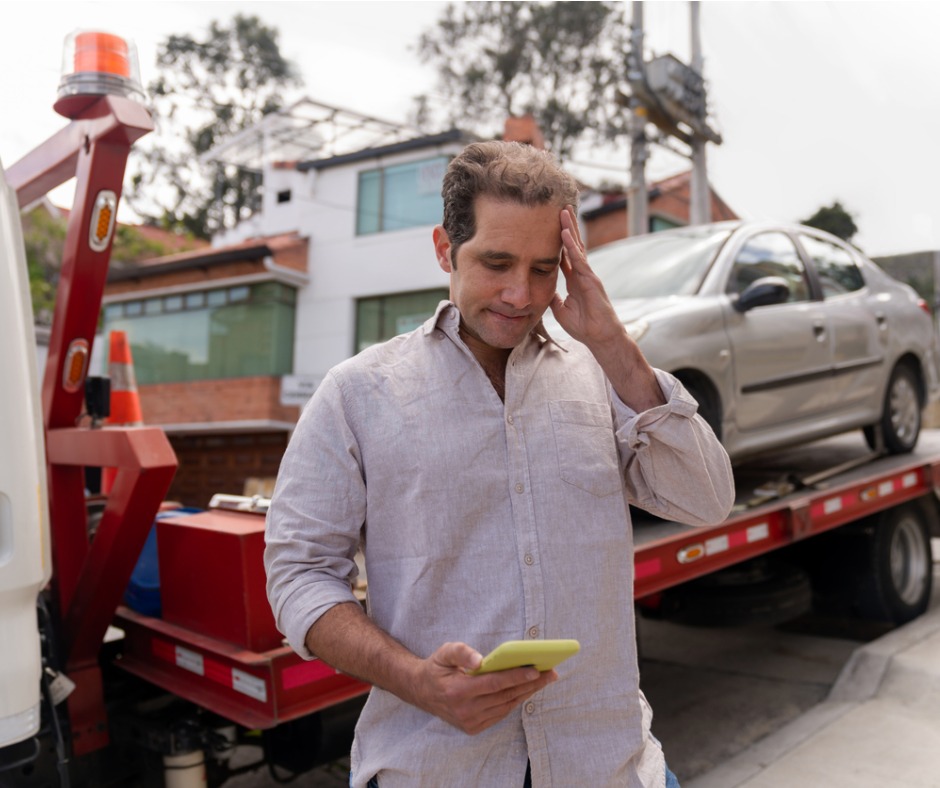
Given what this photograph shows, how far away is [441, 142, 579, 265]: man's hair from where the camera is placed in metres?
1.48

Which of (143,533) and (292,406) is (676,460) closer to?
(143,533)

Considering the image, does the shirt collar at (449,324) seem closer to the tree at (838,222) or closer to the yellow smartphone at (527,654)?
the yellow smartphone at (527,654)

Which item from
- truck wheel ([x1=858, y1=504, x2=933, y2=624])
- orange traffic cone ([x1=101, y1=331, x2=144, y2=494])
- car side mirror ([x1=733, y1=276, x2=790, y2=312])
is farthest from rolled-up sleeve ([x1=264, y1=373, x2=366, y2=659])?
truck wheel ([x1=858, y1=504, x2=933, y2=624])

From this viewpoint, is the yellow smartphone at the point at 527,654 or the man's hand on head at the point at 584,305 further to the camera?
the man's hand on head at the point at 584,305

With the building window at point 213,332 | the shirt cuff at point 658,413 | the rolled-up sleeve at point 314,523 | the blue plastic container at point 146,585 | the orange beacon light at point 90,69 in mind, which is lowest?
the blue plastic container at point 146,585

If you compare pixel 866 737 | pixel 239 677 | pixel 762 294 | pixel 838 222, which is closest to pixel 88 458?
pixel 239 677

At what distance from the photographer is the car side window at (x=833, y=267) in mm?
5305

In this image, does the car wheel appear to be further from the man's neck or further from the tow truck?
the man's neck

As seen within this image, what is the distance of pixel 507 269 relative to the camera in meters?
1.50

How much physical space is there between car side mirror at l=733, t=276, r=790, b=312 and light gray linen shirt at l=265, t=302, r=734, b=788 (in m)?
2.98

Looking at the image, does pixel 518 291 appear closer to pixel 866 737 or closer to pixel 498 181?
pixel 498 181

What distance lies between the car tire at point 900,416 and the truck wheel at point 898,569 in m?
0.40

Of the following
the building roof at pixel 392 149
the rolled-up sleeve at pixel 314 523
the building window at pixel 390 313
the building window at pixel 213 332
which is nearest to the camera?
the rolled-up sleeve at pixel 314 523

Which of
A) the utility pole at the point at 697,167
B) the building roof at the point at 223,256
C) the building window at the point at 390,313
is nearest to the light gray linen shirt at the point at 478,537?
the utility pole at the point at 697,167
